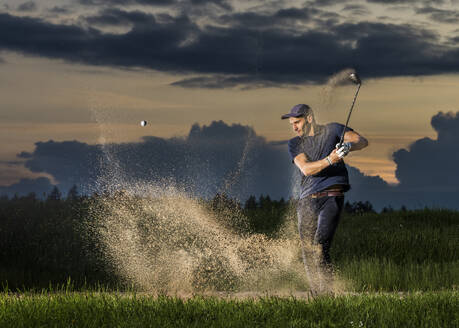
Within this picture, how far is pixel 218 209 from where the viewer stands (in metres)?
15.1

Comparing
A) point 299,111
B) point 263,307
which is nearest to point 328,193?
point 299,111

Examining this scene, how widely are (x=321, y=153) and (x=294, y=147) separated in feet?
1.31

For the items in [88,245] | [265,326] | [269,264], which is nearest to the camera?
[265,326]

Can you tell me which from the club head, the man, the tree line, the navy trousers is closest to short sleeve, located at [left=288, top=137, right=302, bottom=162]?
the man

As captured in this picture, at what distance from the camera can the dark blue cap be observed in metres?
8.27

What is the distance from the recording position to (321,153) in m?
8.41

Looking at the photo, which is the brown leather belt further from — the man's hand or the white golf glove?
the white golf glove

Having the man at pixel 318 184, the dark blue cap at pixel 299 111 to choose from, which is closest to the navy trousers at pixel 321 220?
the man at pixel 318 184

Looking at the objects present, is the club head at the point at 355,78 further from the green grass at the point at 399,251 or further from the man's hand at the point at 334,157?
the green grass at the point at 399,251

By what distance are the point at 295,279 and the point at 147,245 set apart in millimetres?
2958

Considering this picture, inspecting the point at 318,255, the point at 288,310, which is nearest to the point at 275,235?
the point at 318,255

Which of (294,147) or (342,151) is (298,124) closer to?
(294,147)

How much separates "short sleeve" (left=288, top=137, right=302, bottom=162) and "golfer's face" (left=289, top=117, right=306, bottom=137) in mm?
178

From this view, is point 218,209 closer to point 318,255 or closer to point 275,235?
point 275,235
